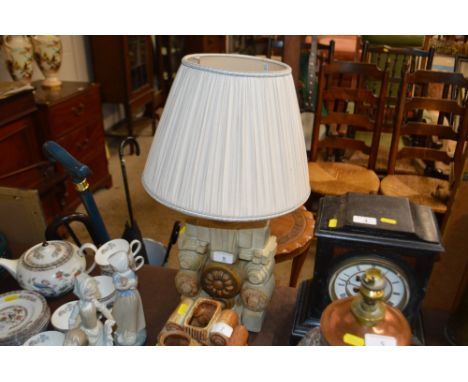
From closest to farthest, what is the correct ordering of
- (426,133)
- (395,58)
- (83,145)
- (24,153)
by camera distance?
(24,153) < (426,133) < (83,145) < (395,58)

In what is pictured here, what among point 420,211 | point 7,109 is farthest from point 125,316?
point 7,109

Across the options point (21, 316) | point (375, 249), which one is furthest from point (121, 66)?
point (375, 249)

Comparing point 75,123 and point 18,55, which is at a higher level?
point 18,55

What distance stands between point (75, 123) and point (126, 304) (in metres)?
1.95

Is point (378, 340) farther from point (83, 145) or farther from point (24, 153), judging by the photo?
point (83, 145)

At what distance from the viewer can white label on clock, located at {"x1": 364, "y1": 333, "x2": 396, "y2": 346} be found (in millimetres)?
575

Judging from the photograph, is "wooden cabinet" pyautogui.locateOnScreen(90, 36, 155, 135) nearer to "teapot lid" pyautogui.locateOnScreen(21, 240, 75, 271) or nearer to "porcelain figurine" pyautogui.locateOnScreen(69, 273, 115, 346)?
"teapot lid" pyautogui.locateOnScreen(21, 240, 75, 271)

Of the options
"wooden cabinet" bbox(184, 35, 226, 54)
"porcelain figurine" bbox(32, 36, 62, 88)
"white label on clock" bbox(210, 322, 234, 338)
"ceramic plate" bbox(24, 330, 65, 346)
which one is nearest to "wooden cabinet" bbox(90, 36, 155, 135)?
"porcelain figurine" bbox(32, 36, 62, 88)

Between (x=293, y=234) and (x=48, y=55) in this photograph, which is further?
(x=48, y=55)

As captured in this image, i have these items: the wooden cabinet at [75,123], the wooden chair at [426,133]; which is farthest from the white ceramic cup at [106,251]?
the wooden chair at [426,133]

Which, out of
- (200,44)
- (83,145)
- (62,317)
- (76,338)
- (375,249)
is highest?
(200,44)

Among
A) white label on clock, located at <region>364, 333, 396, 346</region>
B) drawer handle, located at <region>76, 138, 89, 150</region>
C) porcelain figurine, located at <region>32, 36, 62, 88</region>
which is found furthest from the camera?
drawer handle, located at <region>76, 138, 89, 150</region>

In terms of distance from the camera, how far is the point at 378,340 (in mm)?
585

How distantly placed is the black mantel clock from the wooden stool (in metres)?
0.51
